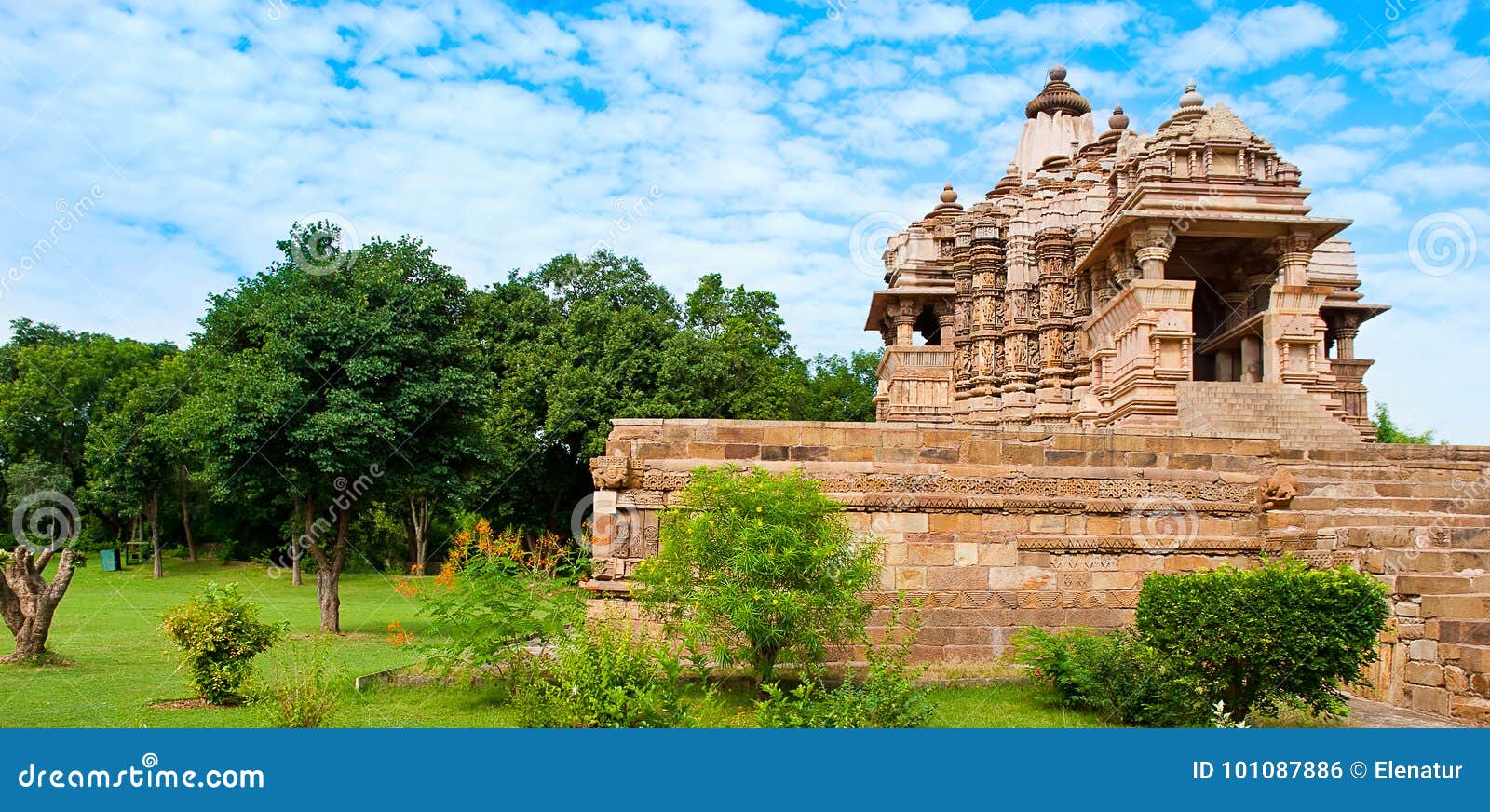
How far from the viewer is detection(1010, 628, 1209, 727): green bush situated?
23.1 ft

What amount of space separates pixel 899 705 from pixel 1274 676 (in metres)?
2.52

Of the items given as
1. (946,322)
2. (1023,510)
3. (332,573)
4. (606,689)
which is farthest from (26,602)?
(946,322)

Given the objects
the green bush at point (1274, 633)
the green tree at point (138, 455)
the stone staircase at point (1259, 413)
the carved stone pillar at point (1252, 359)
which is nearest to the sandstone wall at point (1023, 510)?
the green bush at point (1274, 633)

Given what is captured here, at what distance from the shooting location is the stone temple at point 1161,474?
8.94 meters

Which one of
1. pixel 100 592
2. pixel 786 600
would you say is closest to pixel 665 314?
pixel 100 592

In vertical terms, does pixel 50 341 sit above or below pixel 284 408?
above

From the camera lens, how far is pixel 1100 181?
2456cm

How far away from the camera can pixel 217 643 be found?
836 centimetres

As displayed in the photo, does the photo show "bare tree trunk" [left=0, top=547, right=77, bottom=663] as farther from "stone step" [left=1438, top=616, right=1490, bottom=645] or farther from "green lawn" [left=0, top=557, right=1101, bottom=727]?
"stone step" [left=1438, top=616, right=1490, bottom=645]

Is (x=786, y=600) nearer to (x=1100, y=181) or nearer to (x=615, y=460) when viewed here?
(x=615, y=460)

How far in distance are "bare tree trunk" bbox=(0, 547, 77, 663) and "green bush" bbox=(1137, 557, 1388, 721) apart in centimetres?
1046

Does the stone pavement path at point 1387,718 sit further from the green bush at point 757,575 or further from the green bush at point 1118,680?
the green bush at point 757,575

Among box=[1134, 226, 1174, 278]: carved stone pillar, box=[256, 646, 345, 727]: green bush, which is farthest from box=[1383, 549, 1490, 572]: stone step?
box=[1134, 226, 1174, 278]: carved stone pillar

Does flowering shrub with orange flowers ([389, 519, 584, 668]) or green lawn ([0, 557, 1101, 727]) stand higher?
flowering shrub with orange flowers ([389, 519, 584, 668])
